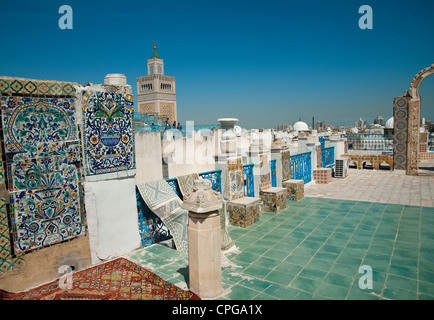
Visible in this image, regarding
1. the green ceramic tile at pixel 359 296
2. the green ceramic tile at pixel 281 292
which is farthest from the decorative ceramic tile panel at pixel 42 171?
the green ceramic tile at pixel 359 296

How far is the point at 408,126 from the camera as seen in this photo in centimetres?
1128

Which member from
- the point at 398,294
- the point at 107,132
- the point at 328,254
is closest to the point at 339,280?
the point at 398,294

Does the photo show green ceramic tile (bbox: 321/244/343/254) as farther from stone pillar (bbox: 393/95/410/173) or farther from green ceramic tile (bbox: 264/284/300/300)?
stone pillar (bbox: 393/95/410/173)

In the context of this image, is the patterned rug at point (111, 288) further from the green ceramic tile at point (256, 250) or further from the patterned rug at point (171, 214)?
the green ceramic tile at point (256, 250)

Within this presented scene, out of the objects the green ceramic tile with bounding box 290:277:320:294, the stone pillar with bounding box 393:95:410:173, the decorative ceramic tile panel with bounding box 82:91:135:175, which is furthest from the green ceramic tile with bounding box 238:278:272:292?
the stone pillar with bounding box 393:95:410:173

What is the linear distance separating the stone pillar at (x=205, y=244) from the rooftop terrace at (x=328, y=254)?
9.1 inches

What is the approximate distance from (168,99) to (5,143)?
55090 mm

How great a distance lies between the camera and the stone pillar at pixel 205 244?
9.50 feet

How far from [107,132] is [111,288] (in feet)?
5.77

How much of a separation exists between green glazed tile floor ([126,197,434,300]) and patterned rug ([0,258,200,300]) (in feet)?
0.70

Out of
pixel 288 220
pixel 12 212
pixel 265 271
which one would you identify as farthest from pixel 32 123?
pixel 288 220

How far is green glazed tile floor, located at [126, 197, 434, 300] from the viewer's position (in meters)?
3.05

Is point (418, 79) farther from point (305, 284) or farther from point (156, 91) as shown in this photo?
point (156, 91)

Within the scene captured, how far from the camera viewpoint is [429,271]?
3377 mm
